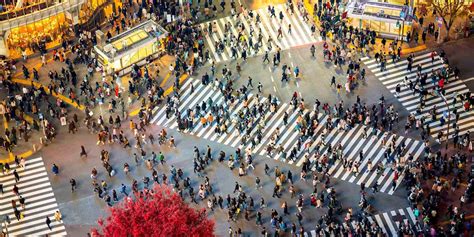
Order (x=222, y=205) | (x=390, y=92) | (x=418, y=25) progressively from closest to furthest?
1. (x=222, y=205)
2. (x=390, y=92)
3. (x=418, y=25)

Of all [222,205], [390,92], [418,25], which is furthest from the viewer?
[418,25]

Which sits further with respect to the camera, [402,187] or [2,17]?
[2,17]

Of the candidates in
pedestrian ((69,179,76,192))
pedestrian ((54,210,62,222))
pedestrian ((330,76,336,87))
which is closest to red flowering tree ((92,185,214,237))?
pedestrian ((54,210,62,222))

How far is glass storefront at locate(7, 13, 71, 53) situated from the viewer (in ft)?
355

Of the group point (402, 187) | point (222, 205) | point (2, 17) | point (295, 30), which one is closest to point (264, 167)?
point (222, 205)

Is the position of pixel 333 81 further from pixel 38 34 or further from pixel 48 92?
pixel 38 34

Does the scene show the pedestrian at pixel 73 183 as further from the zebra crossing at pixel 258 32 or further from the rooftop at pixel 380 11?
the rooftop at pixel 380 11

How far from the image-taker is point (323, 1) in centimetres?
11469

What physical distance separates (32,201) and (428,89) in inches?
1532

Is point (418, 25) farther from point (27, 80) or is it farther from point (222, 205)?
point (27, 80)

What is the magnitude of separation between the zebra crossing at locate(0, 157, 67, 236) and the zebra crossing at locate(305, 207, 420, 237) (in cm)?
2231

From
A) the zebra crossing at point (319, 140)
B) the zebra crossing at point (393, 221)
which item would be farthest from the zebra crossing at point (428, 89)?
the zebra crossing at point (393, 221)

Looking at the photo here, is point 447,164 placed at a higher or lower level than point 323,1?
lower

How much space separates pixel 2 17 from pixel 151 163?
23.2 metres
